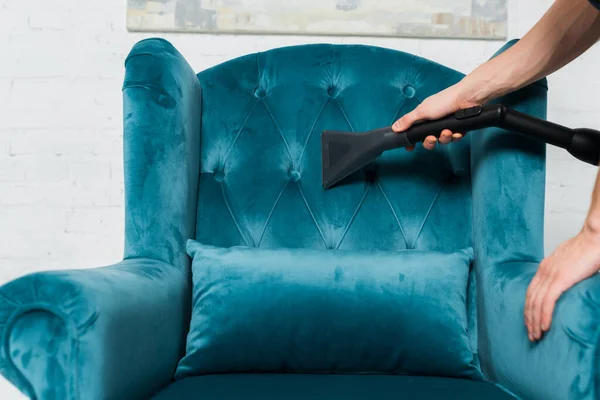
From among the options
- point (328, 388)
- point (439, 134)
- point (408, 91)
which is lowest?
point (328, 388)

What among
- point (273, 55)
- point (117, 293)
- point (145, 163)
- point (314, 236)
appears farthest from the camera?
point (273, 55)

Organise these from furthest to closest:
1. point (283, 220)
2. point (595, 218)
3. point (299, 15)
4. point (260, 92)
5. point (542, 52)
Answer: point (299, 15) → point (260, 92) → point (283, 220) → point (542, 52) → point (595, 218)

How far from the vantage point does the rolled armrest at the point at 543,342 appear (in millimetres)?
844

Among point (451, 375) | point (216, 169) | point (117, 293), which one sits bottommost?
point (451, 375)

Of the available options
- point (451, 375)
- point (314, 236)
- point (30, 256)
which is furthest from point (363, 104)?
point (30, 256)

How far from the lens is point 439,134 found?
1310mm

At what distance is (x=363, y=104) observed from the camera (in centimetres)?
148

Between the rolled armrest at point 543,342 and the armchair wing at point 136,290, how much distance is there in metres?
0.63

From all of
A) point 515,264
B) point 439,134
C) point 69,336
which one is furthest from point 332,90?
point 69,336

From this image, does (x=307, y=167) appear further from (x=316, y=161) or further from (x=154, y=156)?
(x=154, y=156)

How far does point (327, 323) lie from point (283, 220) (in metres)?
0.34

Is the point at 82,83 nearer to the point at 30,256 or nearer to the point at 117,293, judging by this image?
the point at 30,256

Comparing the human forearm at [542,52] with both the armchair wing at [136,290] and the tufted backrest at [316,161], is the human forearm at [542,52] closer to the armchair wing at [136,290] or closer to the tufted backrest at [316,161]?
the tufted backrest at [316,161]

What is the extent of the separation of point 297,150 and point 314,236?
0.22 metres
